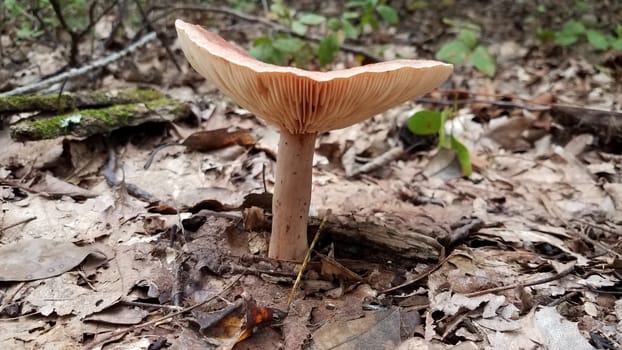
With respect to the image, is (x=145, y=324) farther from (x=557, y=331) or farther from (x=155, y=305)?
(x=557, y=331)

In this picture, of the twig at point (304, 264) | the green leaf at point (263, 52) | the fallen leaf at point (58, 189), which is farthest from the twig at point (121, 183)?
the green leaf at point (263, 52)

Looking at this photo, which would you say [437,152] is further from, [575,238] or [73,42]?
[73,42]

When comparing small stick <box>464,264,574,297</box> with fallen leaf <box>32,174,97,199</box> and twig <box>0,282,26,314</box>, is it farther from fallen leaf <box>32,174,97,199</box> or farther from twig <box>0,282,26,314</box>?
fallen leaf <box>32,174,97,199</box>

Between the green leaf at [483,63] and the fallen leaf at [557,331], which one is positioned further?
the green leaf at [483,63]

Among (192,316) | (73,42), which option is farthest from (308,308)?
(73,42)

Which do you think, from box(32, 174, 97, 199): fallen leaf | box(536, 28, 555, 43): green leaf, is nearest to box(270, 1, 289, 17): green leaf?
box(32, 174, 97, 199): fallen leaf

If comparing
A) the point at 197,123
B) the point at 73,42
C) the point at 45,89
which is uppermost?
the point at 73,42

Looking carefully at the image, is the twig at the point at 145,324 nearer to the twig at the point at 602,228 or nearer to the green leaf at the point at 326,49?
the twig at the point at 602,228
